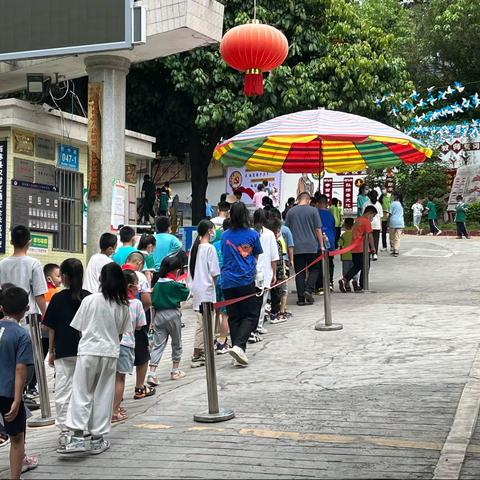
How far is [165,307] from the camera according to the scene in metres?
9.70

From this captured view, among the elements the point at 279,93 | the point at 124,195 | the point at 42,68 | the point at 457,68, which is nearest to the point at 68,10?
the point at 42,68

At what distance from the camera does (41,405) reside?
8.95m

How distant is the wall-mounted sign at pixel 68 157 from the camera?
50.8 ft

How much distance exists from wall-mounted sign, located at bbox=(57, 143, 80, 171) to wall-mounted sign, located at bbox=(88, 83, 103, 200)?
1.71 meters

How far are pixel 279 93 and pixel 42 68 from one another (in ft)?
24.4

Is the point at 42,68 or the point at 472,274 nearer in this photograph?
the point at 42,68

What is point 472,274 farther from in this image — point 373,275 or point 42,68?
point 42,68

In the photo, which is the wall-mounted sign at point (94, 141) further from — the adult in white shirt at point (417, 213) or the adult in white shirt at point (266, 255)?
the adult in white shirt at point (417, 213)

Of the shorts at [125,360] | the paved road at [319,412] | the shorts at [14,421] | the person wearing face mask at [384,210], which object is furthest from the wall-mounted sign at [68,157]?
the person wearing face mask at [384,210]

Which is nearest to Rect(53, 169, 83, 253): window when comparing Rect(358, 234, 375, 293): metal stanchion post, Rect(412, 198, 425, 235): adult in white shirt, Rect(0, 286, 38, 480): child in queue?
Rect(358, 234, 375, 293): metal stanchion post

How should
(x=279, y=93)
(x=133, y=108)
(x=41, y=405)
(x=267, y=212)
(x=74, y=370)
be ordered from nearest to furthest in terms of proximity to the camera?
(x=74, y=370) < (x=41, y=405) < (x=267, y=212) < (x=279, y=93) < (x=133, y=108)

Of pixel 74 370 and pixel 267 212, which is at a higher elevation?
pixel 267 212

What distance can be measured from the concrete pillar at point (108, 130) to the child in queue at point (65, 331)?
6.06 metres

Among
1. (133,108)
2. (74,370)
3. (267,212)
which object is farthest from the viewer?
(133,108)
